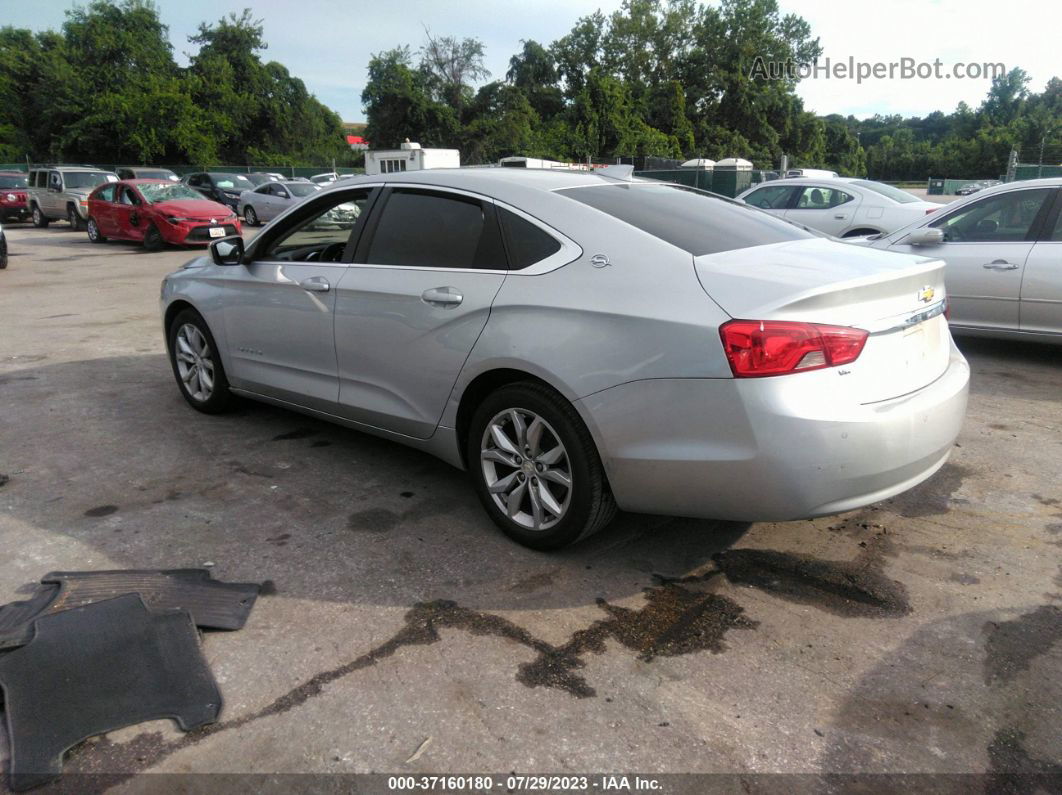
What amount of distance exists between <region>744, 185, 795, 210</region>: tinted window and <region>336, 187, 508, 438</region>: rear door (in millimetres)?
9614

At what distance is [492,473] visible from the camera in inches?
145

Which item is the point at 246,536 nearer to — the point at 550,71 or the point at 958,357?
the point at 958,357

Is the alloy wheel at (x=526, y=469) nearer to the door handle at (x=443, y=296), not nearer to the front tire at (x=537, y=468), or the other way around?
the front tire at (x=537, y=468)

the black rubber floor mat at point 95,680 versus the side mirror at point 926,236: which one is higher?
the side mirror at point 926,236

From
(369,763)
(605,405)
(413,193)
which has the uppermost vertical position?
(413,193)

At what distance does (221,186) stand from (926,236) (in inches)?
1034

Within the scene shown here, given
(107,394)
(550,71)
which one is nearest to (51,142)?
(550,71)

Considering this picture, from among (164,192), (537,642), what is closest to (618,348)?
(537,642)

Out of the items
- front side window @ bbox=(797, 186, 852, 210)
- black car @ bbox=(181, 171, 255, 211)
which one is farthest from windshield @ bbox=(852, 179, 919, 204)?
black car @ bbox=(181, 171, 255, 211)

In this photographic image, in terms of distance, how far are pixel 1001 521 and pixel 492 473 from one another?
95.0 inches

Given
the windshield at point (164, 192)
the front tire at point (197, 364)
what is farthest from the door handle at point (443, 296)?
the windshield at point (164, 192)

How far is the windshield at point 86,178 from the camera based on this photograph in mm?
24766

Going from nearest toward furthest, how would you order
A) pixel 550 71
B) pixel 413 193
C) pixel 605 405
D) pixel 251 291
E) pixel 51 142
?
pixel 605 405, pixel 413 193, pixel 251 291, pixel 51 142, pixel 550 71

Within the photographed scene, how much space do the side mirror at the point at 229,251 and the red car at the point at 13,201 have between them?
27.0m
